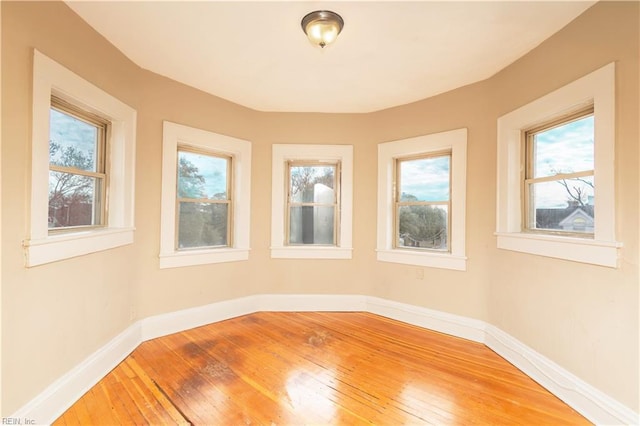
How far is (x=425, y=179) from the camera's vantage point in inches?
130

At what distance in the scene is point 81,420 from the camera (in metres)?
1.67

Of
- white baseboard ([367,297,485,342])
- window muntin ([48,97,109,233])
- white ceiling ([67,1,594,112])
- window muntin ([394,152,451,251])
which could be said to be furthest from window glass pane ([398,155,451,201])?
window muntin ([48,97,109,233])

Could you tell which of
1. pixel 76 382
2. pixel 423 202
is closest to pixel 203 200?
pixel 76 382

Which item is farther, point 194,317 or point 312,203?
point 312,203

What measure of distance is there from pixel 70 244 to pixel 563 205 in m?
3.54

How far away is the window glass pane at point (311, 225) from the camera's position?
371 centimetres

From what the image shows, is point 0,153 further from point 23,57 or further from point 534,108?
point 534,108

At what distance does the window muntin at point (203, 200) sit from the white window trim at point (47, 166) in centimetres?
58

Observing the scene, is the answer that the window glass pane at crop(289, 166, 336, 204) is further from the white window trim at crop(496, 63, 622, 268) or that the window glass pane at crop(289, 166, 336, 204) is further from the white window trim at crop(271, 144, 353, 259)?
the white window trim at crop(496, 63, 622, 268)

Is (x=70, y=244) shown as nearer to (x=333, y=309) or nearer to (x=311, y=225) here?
(x=311, y=225)

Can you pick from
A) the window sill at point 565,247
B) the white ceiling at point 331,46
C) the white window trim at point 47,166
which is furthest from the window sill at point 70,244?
the window sill at point 565,247

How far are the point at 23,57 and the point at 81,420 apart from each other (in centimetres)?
212

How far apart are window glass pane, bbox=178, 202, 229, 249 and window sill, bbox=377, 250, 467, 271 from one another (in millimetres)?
1978

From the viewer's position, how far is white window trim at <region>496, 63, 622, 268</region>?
1.69m
